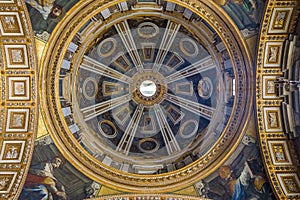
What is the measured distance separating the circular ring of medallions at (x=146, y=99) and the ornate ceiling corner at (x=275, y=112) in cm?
52

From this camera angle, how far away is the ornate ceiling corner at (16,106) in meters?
13.8

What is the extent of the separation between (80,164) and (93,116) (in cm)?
247

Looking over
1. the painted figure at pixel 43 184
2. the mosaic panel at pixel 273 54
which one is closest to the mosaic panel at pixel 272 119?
the mosaic panel at pixel 273 54

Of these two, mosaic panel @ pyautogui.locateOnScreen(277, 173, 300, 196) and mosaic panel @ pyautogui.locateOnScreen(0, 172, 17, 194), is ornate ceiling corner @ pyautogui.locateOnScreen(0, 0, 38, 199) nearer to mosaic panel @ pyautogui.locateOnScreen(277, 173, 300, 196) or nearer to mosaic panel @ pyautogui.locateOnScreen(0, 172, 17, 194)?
mosaic panel @ pyautogui.locateOnScreen(0, 172, 17, 194)

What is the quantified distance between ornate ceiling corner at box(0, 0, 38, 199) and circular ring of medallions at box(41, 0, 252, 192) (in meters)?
0.51

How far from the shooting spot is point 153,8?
48.8 feet

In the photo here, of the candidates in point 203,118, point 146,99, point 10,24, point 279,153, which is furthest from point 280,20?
point 10,24

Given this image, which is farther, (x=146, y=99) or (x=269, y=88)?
(x=146, y=99)

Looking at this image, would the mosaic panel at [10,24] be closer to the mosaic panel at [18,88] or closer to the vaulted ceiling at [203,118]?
the vaulted ceiling at [203,118]

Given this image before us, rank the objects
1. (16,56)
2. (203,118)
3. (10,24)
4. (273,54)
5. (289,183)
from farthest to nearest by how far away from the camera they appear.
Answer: (203,118), (289,183), (16,56), (273,54), (10,24)

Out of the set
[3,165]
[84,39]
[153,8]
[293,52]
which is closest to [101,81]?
[84,39]

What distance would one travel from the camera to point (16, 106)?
47.0ft

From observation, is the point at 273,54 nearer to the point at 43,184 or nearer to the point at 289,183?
the point at 289,183

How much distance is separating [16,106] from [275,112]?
814 cm
